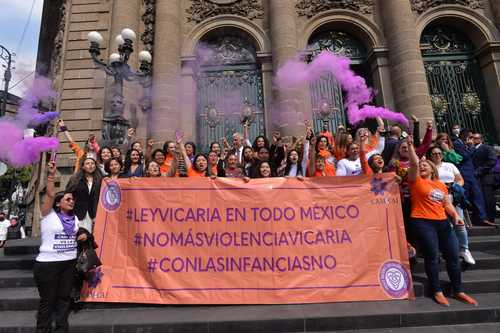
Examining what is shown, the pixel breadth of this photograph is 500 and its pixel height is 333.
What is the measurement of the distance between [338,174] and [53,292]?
16.5 ft

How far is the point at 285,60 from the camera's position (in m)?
12.8

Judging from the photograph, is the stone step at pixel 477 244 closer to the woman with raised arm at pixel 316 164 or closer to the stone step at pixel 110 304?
the stone step at pixel 110 304

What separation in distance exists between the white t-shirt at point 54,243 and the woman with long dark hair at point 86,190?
2.63 feet

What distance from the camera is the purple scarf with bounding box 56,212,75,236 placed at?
3865mm

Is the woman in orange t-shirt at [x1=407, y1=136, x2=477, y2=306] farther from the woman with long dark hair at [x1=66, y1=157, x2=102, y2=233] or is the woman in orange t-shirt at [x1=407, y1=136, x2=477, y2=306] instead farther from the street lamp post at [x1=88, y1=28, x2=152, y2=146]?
the street lamp post at [x1=88, y1=28, x2=152, y2=146]

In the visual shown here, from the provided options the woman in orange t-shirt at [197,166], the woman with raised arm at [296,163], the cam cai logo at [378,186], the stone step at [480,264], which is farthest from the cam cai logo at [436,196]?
the woman in orange t-shirt at [197,166]

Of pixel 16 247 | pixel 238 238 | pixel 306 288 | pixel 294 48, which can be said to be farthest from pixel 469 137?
pixel 16 247

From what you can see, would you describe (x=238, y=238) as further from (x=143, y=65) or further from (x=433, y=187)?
(x=143, y=65)

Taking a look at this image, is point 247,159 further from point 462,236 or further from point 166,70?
point 166,70

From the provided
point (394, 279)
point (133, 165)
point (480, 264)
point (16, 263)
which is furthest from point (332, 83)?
point (16, 263)

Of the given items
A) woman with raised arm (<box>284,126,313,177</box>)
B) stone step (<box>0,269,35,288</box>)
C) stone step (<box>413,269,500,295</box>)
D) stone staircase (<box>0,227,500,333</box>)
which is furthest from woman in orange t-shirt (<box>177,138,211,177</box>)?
stone step (<box>413,269,500,295</box>)

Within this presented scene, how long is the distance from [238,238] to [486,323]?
3.60m

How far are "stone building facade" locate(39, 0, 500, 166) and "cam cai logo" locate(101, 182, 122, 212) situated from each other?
23.3ft

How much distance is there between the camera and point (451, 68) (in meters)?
14.3
